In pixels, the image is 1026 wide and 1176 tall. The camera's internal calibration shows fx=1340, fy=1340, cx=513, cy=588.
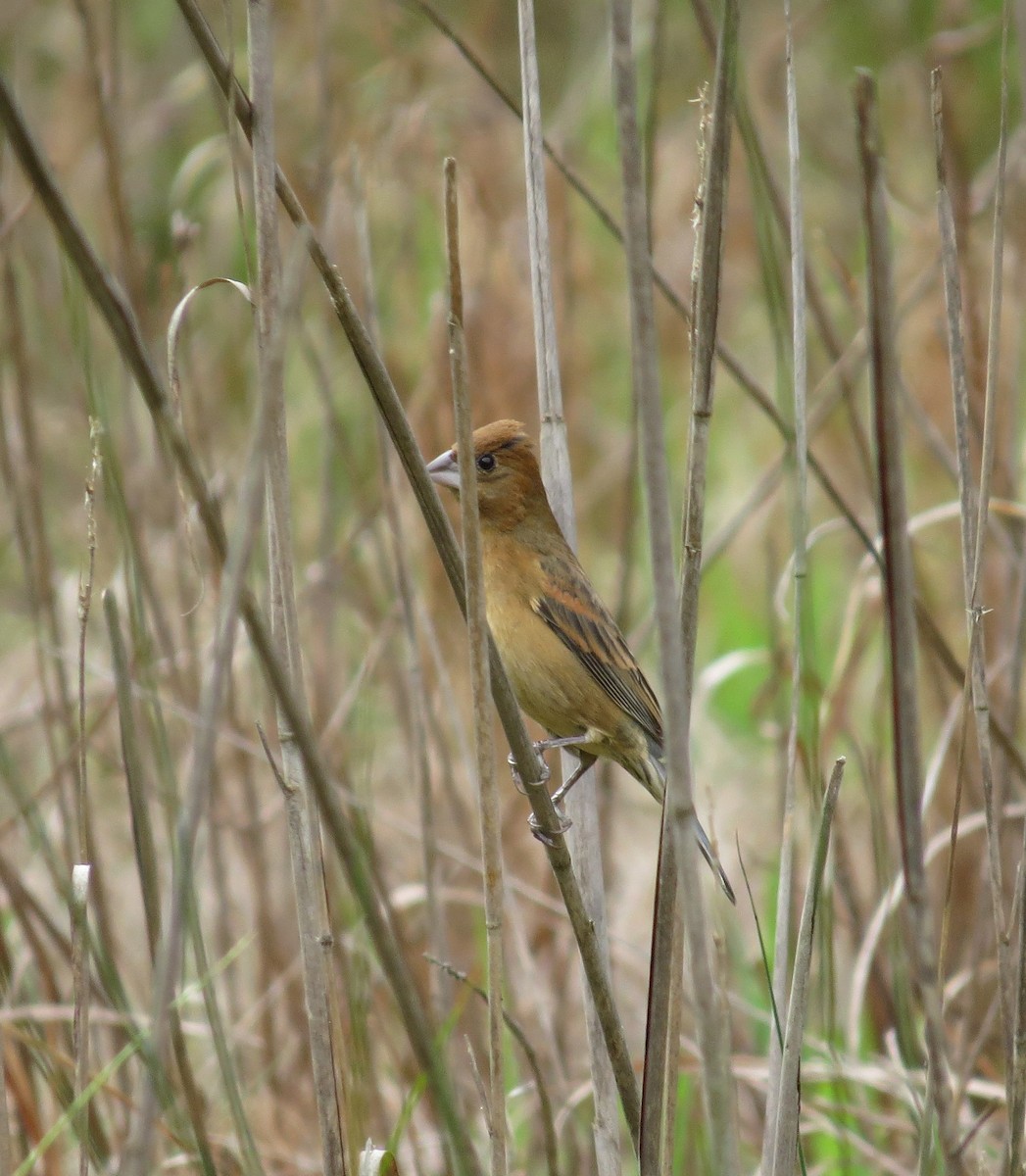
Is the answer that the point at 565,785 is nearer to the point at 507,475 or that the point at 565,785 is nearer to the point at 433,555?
the point at 507,475

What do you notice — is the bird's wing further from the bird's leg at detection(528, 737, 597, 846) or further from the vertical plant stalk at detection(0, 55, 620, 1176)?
the vertical plant stalk at detection(0, 55, 620, 1176)

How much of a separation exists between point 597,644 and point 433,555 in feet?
4.32

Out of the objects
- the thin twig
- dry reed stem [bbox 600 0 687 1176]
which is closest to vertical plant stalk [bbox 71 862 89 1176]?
the thin twig

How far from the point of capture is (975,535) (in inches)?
86.4

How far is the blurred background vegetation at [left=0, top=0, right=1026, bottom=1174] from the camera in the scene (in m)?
2.93

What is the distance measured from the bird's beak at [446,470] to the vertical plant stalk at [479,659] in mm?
1641

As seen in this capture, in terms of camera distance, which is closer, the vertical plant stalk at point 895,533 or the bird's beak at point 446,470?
the vertical plant stalk at point 895,533

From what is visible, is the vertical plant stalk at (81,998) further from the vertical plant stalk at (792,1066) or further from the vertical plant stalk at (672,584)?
the vertical plant stalk at (792,1066)

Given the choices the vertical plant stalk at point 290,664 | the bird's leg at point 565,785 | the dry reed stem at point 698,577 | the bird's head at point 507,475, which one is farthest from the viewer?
the bird's head at point 507,475

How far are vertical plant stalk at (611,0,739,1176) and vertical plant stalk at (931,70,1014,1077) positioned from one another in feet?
1.48

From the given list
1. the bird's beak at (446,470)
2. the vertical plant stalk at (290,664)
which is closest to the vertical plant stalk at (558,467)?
the vertical plant stalk at (290,664)

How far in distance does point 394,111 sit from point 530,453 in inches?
75.4

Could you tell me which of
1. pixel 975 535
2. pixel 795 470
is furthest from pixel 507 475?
pixel 795 470

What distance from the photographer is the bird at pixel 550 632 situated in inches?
141
